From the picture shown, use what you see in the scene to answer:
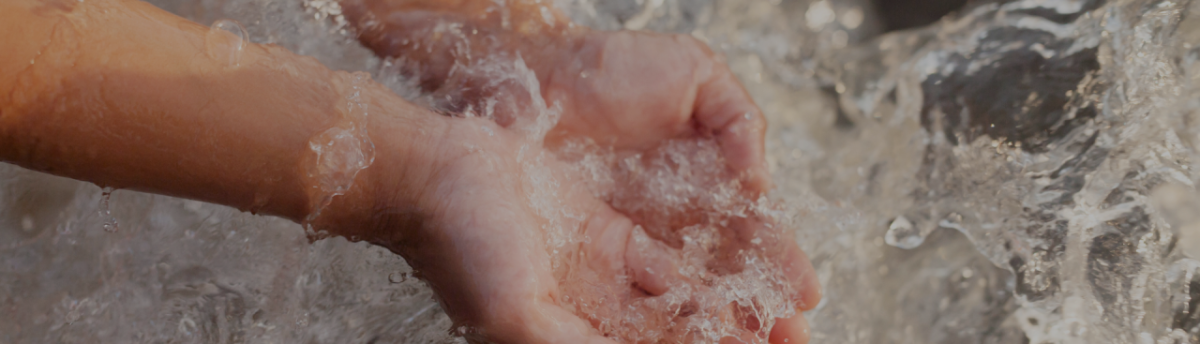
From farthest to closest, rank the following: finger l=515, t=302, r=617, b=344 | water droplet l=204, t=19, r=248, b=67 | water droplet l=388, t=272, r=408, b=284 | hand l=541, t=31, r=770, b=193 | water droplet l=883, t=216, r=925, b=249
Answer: water droplet l=883, t=216, r=925, b=249 → hand l=541, t=31, r=770, b=193 → water droplet l=388, t=272, r=408, b=284 → water droplet l=204, t=19, r=248, b=67 → finger l=515, t=302, r=617, b=344

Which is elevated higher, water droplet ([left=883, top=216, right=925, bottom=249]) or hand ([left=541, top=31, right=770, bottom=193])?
hand ([left=541, top=31, right=770, bottom=193])

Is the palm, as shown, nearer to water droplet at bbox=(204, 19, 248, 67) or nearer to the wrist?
the wrist

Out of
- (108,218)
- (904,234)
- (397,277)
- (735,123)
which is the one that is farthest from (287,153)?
(904,234)

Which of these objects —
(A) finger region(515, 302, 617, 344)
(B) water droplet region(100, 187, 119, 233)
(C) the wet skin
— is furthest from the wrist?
(B) water droplet region(100, 187, 119, 233)

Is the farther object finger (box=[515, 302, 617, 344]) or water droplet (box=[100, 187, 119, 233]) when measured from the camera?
water droplet (box=[100, 187, 119, 233])

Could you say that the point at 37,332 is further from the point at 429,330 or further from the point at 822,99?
the point at 822,99

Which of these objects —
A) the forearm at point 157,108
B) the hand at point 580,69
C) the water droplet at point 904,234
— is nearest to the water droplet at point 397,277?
the forearm at point 157,108
